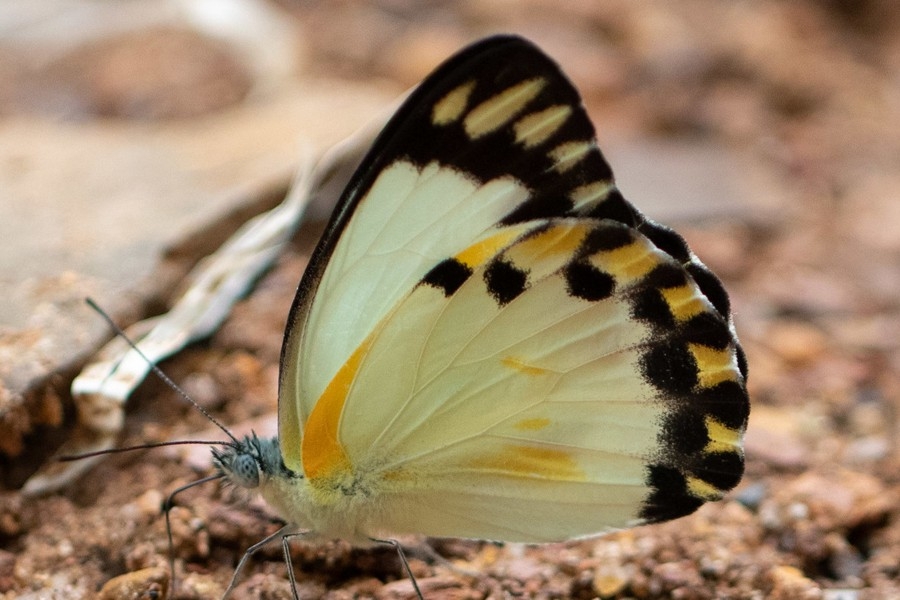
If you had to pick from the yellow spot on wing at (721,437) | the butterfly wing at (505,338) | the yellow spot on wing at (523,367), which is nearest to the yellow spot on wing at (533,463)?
the butterfly wing at (505,338)

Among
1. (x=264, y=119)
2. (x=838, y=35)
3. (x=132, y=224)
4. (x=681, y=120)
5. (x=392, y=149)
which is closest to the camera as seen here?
(x=392, y=149)

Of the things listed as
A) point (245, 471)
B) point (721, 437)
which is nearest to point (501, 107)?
point (721, 437)

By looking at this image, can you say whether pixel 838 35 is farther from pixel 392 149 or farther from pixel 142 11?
pixel 392 149

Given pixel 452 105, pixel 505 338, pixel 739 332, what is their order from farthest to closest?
pixel 739 332, pixel 505 338, pixel 452 105

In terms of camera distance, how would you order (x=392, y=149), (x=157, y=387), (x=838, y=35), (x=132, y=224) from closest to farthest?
(x=392, y=149), (x=157, y=387), (x=132, y=224), (x=838, y=35)

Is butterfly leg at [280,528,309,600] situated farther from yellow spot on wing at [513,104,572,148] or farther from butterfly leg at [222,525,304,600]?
yellow spot on wing at [513,104,572,148]

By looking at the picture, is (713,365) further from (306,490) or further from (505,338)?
(306,490)

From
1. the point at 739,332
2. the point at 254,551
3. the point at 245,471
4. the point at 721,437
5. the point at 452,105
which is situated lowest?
the point at 254,551

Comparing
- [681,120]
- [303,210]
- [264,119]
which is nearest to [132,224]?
[303,210]
